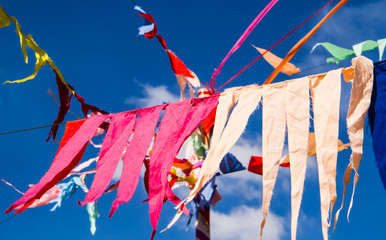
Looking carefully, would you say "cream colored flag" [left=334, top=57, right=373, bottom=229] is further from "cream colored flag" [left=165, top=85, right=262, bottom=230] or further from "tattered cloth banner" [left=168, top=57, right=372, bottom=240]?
"cream colored flag" [left=165, top=85, right=262, bottom=230]

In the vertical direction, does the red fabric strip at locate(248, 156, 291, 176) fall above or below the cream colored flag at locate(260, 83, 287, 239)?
above

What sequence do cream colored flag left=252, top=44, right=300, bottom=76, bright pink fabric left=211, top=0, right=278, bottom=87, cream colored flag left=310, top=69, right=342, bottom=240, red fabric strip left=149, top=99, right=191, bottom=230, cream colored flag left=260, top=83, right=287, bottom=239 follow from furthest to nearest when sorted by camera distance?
cream colored flag left=252, top=44, right=300, bottom=76 < bright pink fabric left=211, top=0, right=278, bottom=87 < red fabric strip left=149, top=99, right=191, bottom=230 < cream colored flag left=260, top=83, right=287, bottom=239 < cream colored flag left=310, top=69, right=342, bottom=240

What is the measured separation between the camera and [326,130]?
1.38 meters

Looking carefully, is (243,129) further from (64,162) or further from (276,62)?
(64,162)

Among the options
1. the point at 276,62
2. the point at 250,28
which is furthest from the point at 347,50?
the point at 250,28

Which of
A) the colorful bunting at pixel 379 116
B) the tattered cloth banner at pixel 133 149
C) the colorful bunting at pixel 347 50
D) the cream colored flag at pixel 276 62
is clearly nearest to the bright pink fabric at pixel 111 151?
the tattered cloth banner at pixel 133 149

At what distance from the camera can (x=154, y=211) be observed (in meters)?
1.44

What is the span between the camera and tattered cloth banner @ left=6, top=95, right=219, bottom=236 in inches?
61.2

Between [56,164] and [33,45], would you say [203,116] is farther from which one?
[33,45]

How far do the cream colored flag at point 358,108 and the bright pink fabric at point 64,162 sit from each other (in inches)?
50.6

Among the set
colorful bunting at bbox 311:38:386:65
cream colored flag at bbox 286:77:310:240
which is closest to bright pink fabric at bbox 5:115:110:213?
cream colored flag at bbox 286:77:310:240

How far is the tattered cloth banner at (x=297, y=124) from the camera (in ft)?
4.28

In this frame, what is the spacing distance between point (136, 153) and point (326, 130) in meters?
0.86

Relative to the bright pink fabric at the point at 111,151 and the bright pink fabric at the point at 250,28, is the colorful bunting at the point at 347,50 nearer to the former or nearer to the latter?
the bright pink fabric at the point at 250,28
